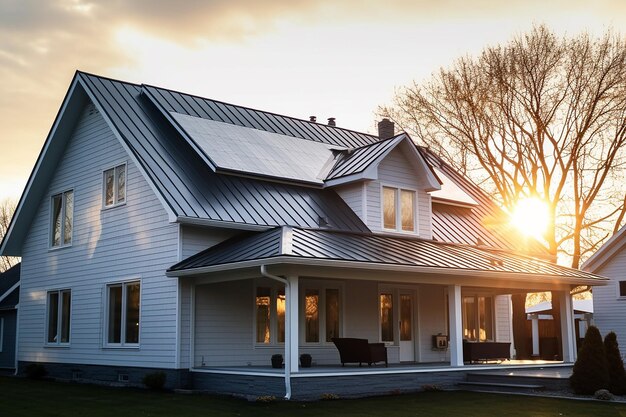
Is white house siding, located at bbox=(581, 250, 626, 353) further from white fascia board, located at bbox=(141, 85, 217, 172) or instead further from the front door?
white fascia board, located at bbox=(141, 85, 217, 172)

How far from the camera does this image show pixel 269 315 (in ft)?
63.2

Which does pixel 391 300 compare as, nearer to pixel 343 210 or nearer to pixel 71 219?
pixel 343 210

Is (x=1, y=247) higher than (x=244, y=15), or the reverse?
(x=244, y=15)

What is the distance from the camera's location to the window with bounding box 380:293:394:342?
21531mm

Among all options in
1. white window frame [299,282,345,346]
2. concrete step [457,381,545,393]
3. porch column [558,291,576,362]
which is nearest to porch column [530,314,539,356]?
porch column [558,291,576,362]

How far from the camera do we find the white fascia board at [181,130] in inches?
777

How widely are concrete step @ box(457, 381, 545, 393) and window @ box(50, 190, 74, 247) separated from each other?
12329mm

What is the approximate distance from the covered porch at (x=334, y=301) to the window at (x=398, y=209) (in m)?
0.80

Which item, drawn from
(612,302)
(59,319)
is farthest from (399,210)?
(612,302)

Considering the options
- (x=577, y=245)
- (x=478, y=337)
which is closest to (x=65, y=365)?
(x=478, y=337)

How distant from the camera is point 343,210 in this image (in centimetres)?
2116

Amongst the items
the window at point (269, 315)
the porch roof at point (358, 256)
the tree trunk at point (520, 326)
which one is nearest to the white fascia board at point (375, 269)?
the porch roof at point (358, 256)

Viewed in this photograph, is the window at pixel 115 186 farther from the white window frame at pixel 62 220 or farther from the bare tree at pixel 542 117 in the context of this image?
the bare tree at pixel 542 117

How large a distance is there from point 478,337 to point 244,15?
13.5 m
